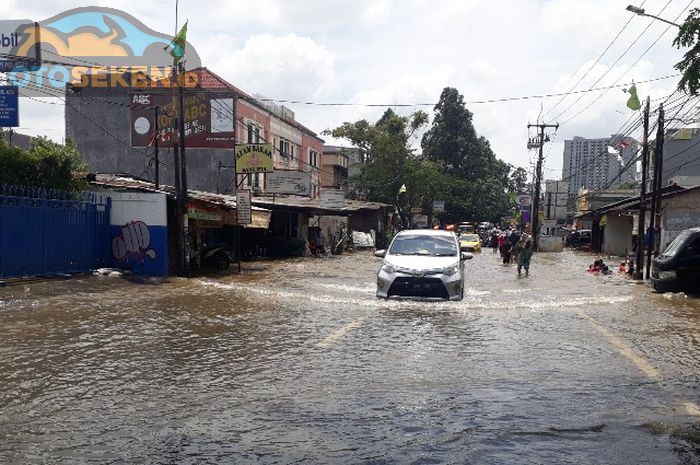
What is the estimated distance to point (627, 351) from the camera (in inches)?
361

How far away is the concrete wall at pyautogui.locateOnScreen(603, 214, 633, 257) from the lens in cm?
4700

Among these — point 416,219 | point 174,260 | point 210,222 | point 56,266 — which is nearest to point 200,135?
point 210,222

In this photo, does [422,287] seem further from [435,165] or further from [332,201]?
[435,165]

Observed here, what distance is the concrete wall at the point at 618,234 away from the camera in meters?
47.0

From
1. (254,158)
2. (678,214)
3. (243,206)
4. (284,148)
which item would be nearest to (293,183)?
(254,158)

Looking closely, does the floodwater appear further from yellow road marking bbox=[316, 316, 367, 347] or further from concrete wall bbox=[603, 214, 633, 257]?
concrete wall bbox=[603, 214, 633, 257]

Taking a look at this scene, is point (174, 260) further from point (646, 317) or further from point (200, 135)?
point (200, 135)

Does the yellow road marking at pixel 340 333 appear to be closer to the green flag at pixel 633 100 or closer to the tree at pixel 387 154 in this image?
the green flag at pixel 633 100

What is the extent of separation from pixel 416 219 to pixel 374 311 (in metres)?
58.6

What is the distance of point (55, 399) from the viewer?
6254 mm

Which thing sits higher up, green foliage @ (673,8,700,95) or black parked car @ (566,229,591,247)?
green foliage @ (673,8,700,95)

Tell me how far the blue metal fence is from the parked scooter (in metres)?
4.93

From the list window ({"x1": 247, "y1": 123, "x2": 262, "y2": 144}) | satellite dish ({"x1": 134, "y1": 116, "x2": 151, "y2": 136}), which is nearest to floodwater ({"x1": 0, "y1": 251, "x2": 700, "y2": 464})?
satellite dish ({"x1": 134, "y1": 116, "x2": 151, "y2": 136})

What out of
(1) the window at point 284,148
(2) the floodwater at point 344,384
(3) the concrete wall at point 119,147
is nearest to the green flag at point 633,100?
(2) the floodwater at point 344,384
